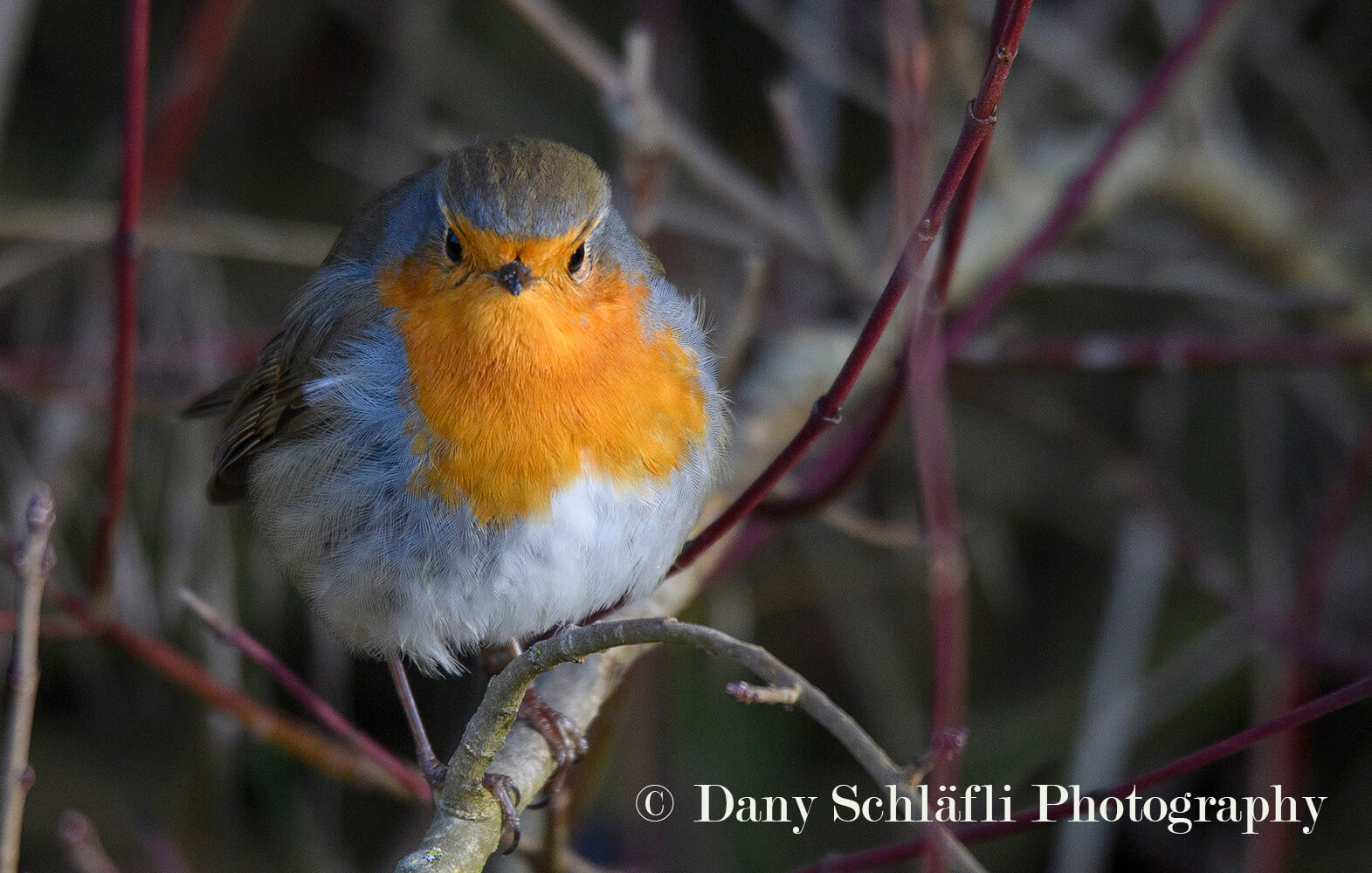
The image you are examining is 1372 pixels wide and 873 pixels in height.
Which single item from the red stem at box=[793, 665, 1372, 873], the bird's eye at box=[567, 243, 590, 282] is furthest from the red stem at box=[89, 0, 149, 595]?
the red stem at box=[793, 665, 1372, 873]

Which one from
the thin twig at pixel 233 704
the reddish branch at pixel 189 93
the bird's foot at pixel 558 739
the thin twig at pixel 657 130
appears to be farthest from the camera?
the reddish branch at pixel 189 93

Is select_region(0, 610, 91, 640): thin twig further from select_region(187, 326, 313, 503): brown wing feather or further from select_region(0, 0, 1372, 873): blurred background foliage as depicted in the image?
select_region(0, 0, 1372, 873): blurred background foliage

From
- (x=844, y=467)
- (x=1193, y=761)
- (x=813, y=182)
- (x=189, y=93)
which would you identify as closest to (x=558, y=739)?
(x=844, y=467)

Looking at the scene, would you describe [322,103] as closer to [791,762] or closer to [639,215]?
[639,215]

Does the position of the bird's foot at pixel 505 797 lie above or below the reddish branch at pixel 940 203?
below

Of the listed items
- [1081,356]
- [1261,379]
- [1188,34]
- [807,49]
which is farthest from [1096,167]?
[1261,379]

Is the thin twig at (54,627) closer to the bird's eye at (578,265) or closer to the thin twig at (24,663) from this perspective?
the thin twig at (24,663)

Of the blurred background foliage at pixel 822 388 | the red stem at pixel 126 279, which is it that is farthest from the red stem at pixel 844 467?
the red stem at pixel 126 279
